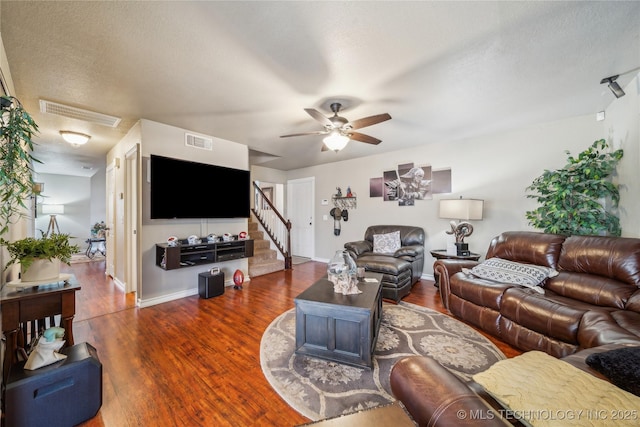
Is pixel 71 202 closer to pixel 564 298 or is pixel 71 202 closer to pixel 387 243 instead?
pixel 387 243

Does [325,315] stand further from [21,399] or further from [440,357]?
[21,399]

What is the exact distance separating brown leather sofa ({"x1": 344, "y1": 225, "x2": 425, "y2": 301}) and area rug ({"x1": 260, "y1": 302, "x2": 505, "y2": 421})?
529 mm

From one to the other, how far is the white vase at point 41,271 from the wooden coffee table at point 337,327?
5.90 feet

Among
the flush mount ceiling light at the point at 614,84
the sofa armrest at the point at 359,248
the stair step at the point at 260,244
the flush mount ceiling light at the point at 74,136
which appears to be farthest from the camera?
the stair step at the point at 260,244

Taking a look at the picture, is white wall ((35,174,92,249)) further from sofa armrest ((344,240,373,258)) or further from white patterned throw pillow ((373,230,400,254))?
white patterned throw pillow ((373,230,400,254))

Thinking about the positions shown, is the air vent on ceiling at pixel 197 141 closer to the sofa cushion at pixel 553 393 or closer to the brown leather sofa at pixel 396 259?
the brown leather sofa at pixel 396 259

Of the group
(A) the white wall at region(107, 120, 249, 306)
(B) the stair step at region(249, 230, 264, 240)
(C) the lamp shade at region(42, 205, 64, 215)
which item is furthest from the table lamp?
(C) the lamp shade at region(42, 205, 64, 215)

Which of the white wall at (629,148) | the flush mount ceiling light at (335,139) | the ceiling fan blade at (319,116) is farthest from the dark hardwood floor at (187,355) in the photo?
the ceiling fan blade at (319,116)

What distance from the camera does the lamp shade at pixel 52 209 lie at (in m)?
7.42

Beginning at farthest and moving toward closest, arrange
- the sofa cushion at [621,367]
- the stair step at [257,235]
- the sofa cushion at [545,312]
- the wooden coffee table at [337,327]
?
the stair step at [257,235] < the wooden coffee table at [337,327] < the sofa cushion at [545,312] < the sofa cushion at [621,367]

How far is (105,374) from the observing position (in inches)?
75.7

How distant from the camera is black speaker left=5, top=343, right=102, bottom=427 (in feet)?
4.23

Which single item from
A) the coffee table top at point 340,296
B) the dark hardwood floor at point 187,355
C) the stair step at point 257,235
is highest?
the stair step at point 257,235

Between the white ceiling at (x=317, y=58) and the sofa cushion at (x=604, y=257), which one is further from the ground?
the white ceiling at (x=317, y=58)
